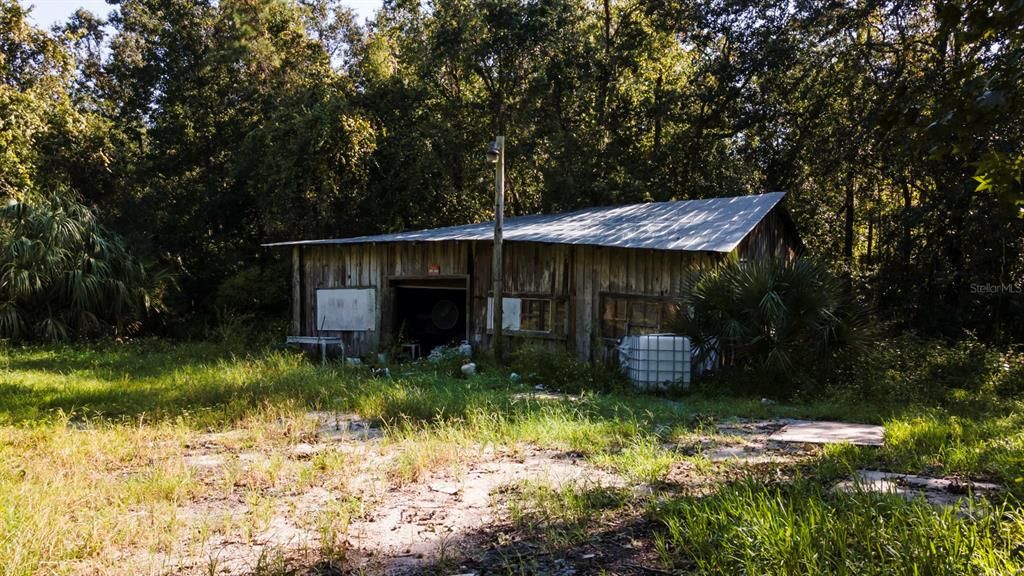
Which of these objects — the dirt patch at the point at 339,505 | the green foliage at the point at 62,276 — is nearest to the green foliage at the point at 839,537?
the dirt patch at the point at 339,505

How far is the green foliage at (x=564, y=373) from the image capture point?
34.6 feet

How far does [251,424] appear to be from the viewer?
6965 mm

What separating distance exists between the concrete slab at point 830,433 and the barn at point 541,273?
383 centimetres

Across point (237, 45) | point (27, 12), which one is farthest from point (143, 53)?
point (27, 12)

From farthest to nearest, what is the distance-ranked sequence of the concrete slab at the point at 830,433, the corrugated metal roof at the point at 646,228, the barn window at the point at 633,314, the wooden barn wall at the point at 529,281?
the wooden barn wall at the point at 529,281 < the barn window at the point at 633,314 < the corrugated metal roof at the point at 646,228 < the concrete slab at the point at 830,433

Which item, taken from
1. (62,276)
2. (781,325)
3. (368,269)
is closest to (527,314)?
(368,269)

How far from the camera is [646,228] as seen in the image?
12984 mm

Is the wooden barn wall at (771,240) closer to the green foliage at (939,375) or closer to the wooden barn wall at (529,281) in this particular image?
the green foliage at (939,375)

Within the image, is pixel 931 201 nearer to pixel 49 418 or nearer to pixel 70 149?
pixel 49 418

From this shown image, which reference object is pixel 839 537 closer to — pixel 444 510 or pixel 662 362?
pixel 444 510

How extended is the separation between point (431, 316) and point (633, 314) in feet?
22.0

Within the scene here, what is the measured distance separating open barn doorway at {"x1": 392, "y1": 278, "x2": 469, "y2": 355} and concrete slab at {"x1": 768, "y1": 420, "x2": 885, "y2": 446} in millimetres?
10195

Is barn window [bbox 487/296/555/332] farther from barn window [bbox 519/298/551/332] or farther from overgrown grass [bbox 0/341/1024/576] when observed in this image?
overgrown grass [bbox 0/341/1024/576]

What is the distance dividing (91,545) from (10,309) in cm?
1585
